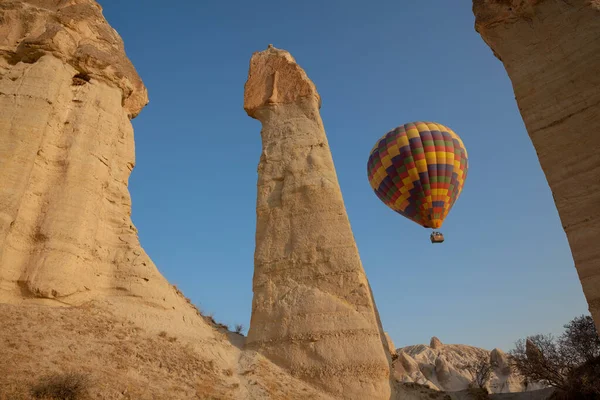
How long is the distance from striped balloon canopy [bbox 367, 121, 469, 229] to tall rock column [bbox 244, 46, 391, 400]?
6.26m

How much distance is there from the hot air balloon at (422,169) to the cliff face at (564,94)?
32.1 feet

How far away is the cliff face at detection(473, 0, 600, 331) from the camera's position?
761cm

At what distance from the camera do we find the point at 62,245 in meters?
9.96

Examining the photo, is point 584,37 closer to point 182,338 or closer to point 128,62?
point 182,338

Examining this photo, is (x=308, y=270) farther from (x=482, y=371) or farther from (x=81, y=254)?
(x=482, y=371)

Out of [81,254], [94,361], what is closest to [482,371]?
[81,254]

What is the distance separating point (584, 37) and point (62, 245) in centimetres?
1168

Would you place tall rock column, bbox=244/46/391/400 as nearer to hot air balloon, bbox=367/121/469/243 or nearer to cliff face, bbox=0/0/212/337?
cliff face, bbox=0/0/212/337

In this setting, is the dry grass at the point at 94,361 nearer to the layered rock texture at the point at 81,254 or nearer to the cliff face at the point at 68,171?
the layered rock texture at the point at 81,254

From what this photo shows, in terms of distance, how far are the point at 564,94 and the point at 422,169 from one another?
1119 cm

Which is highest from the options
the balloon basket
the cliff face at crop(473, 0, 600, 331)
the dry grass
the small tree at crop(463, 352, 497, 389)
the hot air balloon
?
the hot air balloon

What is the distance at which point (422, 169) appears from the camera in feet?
64.5

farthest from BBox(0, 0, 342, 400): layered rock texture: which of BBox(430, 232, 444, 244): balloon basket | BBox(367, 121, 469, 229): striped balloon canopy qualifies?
BBox(430, 232, 444, 244): balloon basket

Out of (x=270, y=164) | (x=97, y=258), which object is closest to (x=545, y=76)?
(x=270, y=164)
